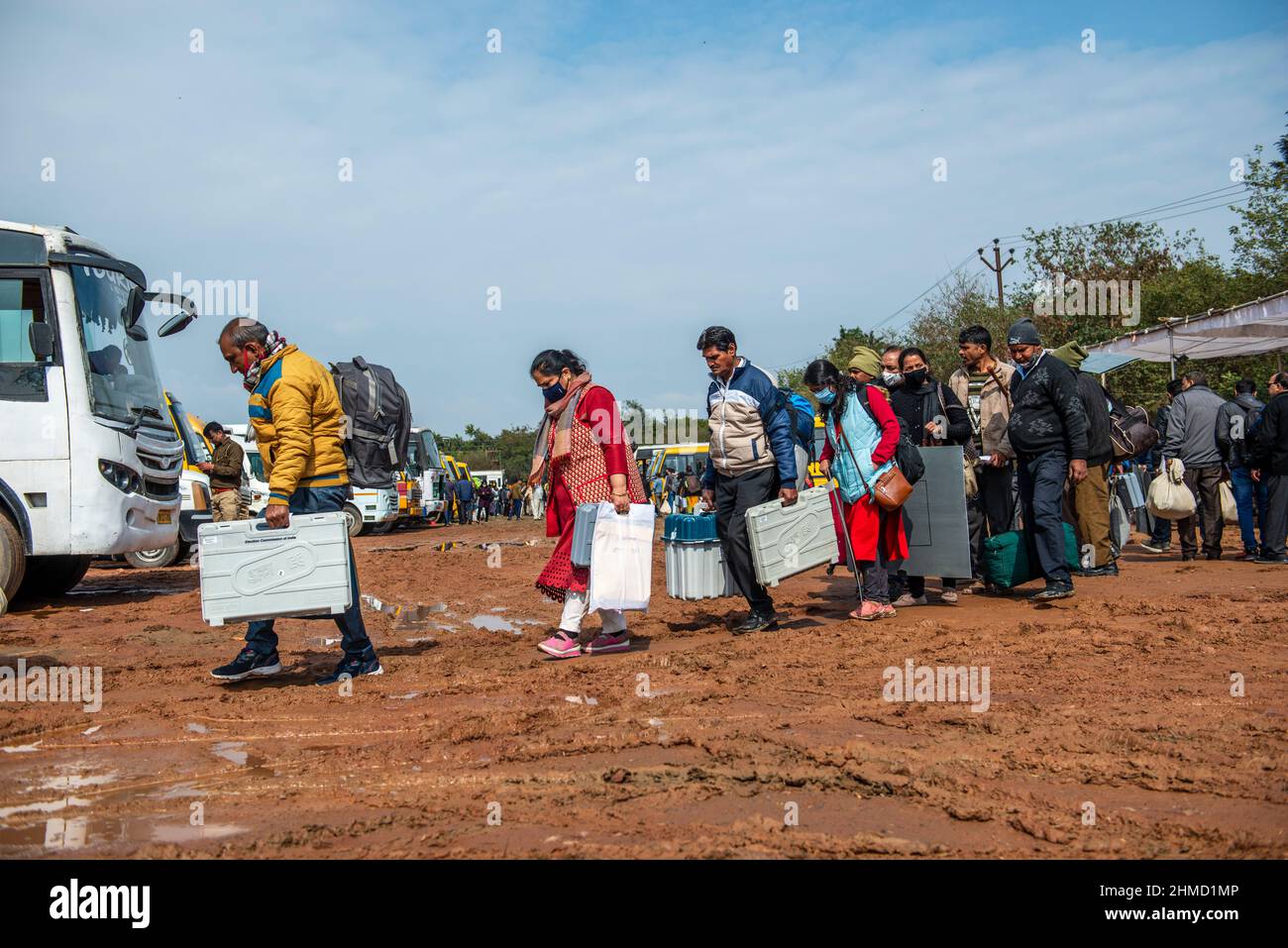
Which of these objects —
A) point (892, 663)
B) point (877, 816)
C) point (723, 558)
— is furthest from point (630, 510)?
point (877, 816)

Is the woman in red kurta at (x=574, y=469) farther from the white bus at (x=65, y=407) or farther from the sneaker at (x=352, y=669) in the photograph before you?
the white bus at (x=65, y=407)

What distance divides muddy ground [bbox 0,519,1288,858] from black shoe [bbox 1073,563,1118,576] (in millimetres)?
1210

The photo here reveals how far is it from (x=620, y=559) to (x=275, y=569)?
198 centimetres

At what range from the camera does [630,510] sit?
21.1ft

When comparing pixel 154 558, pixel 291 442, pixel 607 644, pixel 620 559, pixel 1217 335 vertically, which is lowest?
pixel 154 558

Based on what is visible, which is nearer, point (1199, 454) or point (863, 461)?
point (863, 461)

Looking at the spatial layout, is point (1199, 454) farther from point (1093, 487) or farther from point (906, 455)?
point (906, 455)

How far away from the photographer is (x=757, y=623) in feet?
23.2

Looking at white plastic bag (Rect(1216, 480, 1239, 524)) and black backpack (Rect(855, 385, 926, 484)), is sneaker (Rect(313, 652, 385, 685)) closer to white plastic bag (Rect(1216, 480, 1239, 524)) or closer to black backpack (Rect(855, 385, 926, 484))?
black backpack (Rect(855, 385, 926, 484))

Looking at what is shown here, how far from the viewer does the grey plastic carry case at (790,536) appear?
21.9 feet

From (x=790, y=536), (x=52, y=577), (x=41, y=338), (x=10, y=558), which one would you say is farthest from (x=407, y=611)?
(x=52, y=577)

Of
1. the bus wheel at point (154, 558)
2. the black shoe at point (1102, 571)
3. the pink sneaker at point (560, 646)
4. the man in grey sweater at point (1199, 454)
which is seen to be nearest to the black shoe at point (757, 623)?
the pink sneaker at point (560, 646)
